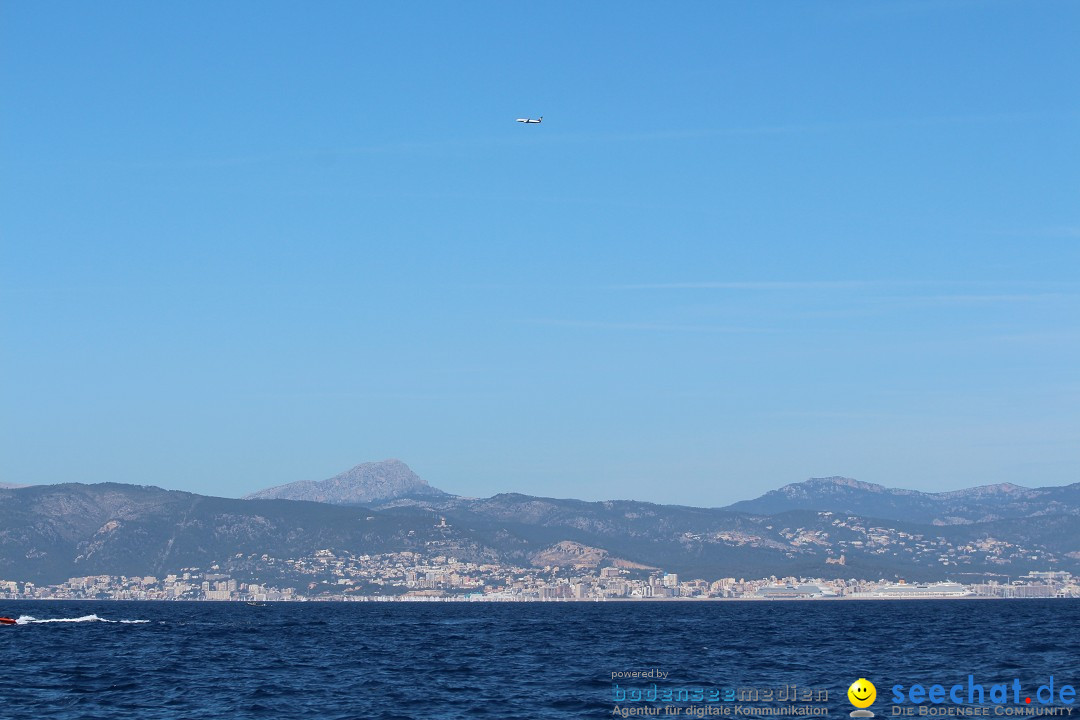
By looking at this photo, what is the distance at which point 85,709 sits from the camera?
8569 cm

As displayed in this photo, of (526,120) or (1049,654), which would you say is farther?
(526,120)

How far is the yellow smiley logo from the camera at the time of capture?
8456 centimetres

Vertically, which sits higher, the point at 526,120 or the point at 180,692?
the point at 526,120

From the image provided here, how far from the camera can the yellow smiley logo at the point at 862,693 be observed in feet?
277

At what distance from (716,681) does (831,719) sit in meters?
22.5

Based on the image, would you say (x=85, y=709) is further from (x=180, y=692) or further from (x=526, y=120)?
(x=526, y=120)

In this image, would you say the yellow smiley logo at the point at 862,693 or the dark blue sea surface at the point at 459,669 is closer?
the yellow smiley logo at the point at 862,693

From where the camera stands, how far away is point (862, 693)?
8862cm

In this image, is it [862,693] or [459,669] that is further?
[459,669]

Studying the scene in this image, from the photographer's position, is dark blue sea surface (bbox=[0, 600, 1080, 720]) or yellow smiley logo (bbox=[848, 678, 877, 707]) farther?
dark blue sea surface (bbox=[0, 600, 1080, 720])

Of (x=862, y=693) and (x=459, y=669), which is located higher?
(x=459, y=669)

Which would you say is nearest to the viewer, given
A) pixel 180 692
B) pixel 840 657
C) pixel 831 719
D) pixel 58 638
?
pixel 831 719

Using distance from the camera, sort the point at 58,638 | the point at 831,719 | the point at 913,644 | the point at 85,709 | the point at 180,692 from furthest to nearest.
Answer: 1. the point at 58,638
2. the point at 913,644
3. the point at 180,692
4. the point at 85,709
5. the point at 831,719

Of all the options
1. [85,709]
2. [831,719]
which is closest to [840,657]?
[831,719]
